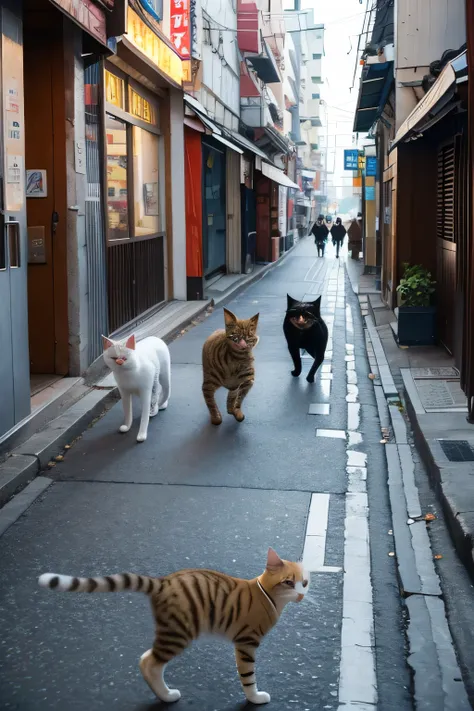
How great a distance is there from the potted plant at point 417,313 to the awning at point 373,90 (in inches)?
290

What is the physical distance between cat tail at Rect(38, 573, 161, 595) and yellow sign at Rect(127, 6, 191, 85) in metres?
11.5

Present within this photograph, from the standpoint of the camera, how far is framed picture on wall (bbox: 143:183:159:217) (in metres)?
17.2

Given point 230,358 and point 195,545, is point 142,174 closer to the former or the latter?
point 230,358

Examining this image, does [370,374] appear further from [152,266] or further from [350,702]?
[350,702]

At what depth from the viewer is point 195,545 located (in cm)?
590

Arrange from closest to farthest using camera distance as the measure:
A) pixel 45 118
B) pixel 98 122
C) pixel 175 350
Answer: pixel 45 118
pixel 98 122
pixel 175 350

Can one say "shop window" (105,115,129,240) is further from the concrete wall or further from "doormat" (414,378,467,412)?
"doormat" (414,378,467,412)

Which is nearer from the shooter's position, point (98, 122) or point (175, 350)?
point (98, 122)

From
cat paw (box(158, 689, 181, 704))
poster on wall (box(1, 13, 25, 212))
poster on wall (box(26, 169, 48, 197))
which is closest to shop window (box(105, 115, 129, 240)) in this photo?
poster on wall (box(26, 169, 48, 197))

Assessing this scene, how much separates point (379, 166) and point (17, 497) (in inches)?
829

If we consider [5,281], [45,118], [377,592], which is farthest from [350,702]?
[45,118]

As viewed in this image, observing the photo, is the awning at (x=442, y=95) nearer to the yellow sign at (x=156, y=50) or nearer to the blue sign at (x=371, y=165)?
the yellow sign at (x=156, y=50)

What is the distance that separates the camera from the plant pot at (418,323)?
1334 cm

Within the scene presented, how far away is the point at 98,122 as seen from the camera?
38.7ft
